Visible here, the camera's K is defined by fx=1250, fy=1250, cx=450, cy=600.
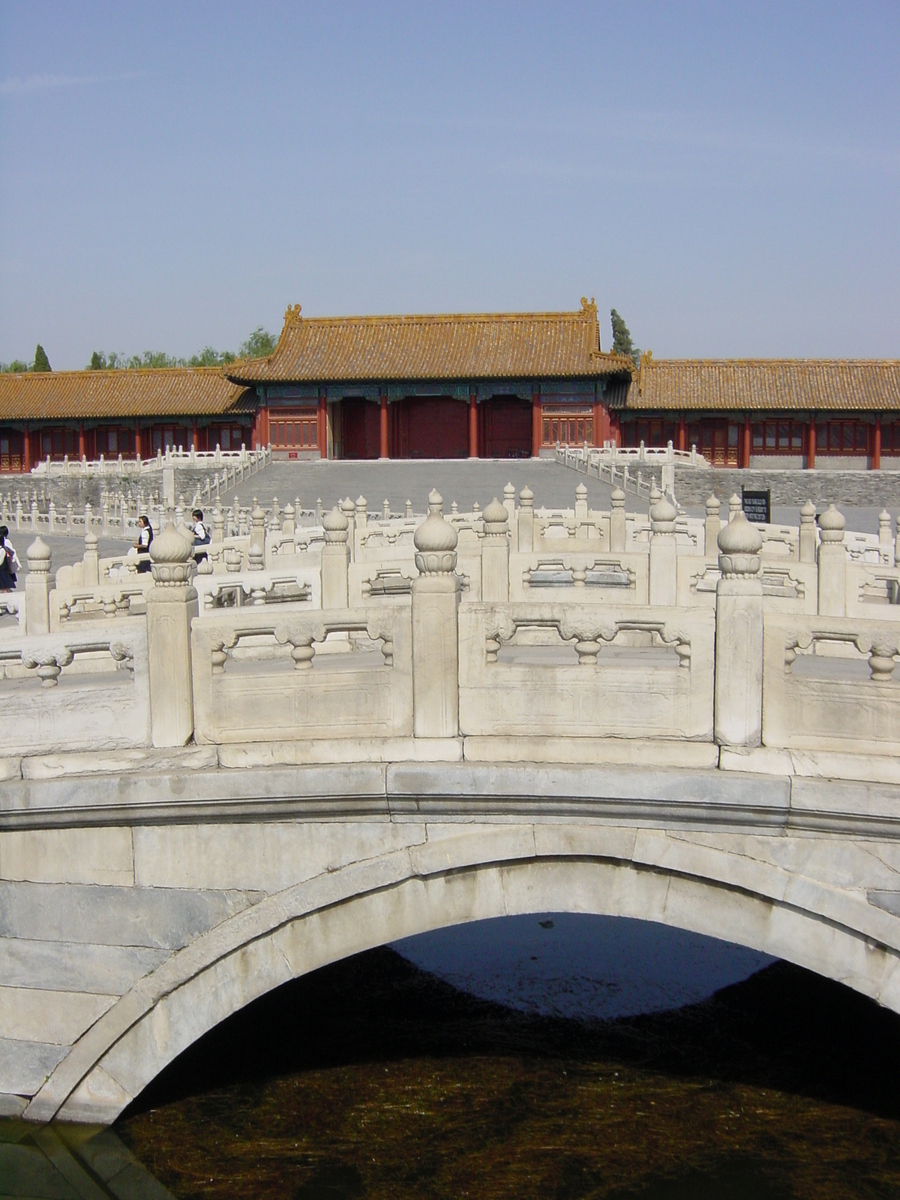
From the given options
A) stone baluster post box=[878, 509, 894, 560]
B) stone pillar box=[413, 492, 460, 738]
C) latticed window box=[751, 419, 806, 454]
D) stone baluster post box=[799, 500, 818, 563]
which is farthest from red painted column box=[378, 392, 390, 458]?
stone pillar box=[413, 492, 460, 738]

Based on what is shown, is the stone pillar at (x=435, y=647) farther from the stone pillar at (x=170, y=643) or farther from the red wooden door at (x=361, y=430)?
the red wooden door at (x=361, y=430)

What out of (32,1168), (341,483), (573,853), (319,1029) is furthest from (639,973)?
(341,483)

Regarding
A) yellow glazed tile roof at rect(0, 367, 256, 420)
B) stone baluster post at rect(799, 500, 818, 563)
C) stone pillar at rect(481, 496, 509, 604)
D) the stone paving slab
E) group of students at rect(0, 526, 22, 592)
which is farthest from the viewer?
yellow glazed tile roof at rect(0, 367, 256, 420)

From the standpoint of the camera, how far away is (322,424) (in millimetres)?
46656

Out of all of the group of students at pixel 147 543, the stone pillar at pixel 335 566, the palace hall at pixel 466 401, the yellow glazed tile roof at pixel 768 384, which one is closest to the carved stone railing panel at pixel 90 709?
the stone pillar at pixel 335 566

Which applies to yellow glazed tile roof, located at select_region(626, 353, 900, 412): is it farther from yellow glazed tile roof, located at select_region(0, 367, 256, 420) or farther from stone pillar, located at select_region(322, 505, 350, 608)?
stone pillar, located at select_region(322, 505, 350, 608)

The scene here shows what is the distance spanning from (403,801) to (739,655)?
169 cm

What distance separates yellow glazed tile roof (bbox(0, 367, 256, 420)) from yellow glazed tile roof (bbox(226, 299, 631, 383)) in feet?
7.90

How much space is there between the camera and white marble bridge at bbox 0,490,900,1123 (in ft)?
18.2

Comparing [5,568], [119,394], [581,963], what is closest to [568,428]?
[119,394]

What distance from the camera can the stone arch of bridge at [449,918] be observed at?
552cm

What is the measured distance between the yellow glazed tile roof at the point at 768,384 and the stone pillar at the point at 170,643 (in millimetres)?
40420

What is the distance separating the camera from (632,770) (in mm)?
5629

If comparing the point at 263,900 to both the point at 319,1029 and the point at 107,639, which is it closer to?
the point at 107,639
